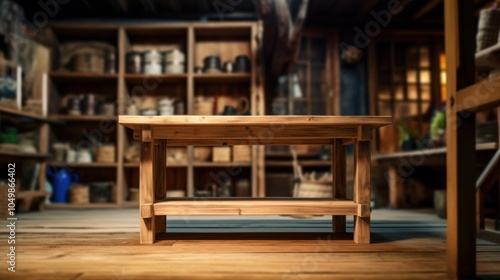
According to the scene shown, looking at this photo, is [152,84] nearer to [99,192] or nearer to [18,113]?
[99,192]

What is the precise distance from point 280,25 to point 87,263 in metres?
3.07

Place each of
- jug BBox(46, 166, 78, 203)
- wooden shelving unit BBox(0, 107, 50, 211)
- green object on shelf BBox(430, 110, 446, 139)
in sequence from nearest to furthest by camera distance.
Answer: wooden shelving unit BBox(0, 107, 50, 211) → green object on shelf BBox(430, 110, 446, 139) → jug BBox(46, 166, 78, 203)

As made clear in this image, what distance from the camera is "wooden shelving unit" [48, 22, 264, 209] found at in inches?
200

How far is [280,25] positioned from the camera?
408 cm

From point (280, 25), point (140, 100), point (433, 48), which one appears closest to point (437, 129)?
point (433, 48)

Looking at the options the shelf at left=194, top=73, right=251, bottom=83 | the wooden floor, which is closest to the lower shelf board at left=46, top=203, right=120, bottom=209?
the wooden floor

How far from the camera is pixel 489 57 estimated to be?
3.25 m

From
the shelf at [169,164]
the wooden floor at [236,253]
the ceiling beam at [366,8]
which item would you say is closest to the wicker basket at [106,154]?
the shelf at [169,164]

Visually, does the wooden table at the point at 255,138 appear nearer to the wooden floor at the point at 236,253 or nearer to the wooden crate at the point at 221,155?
the wooden floor at the point at 236,253

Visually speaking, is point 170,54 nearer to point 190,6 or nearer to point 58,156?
point 190,6

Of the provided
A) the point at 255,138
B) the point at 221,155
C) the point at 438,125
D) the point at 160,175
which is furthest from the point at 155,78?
the point at 438,125

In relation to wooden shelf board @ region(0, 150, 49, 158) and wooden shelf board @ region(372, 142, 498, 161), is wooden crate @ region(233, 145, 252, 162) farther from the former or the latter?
wooden shelf board @ region(0, 150, 49, 158)

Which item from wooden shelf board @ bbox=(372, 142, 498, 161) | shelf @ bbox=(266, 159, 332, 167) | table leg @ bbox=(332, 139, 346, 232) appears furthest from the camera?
shelf @ bbox=(266, 159, 332, 167)

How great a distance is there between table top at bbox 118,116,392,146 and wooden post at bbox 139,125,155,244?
1.9 inches
